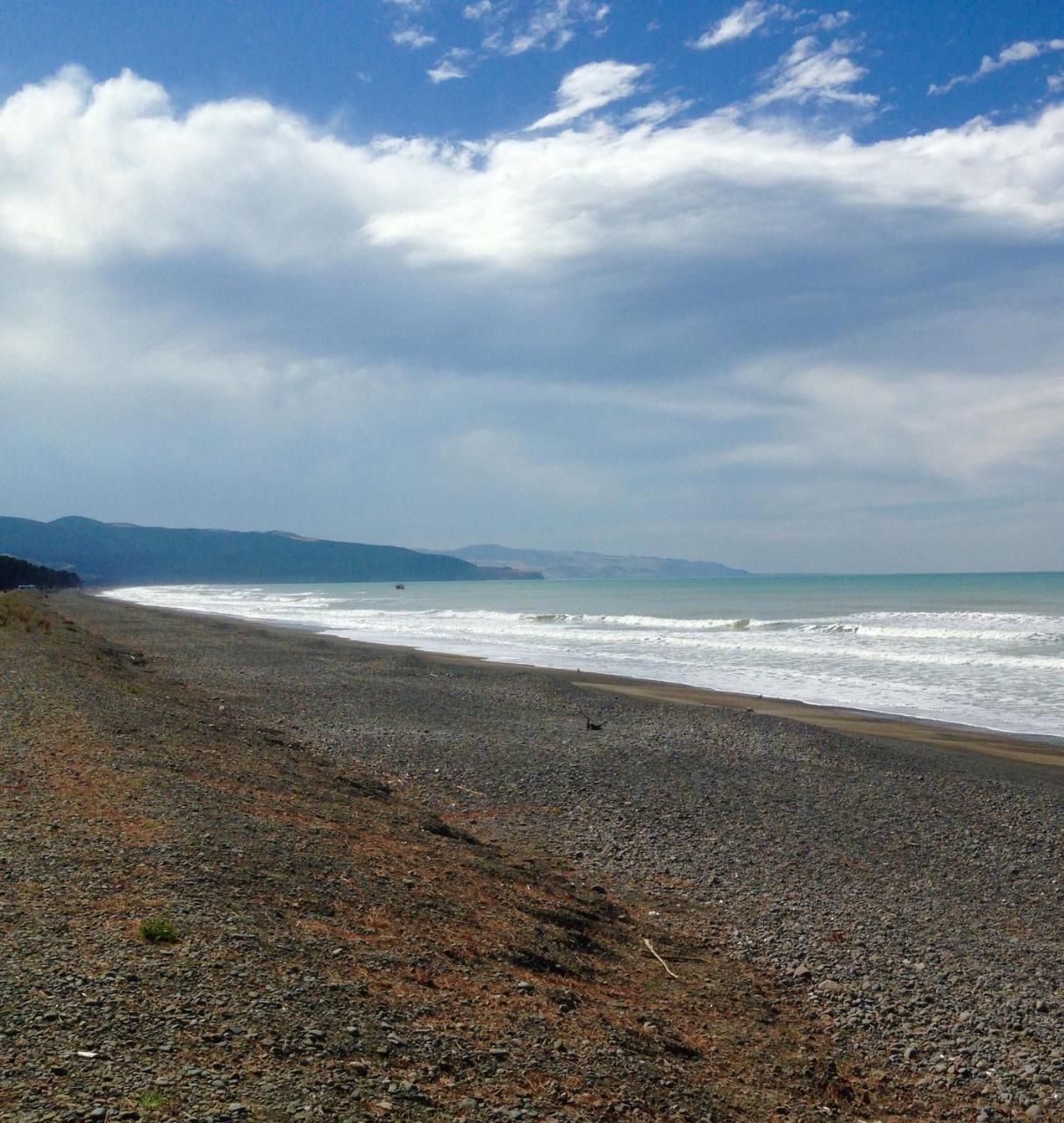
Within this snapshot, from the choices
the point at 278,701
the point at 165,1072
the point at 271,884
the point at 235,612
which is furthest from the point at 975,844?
the point at 235,612

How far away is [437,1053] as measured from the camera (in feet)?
12.7

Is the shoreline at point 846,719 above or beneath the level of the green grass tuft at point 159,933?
beneath

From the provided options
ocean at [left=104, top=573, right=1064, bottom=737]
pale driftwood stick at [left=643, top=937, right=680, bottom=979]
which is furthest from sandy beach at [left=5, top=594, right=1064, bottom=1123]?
ocean at [left=104, top=573, right=1064, bottom=737]

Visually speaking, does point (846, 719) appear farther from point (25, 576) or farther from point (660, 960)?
point (25, 576)

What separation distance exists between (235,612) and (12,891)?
50.6m

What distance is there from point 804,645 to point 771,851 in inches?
1024

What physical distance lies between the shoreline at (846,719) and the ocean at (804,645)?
54 cm

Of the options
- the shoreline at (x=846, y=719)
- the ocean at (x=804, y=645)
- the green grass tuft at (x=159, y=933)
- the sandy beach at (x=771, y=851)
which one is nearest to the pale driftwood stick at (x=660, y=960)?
the sandy beach at (x=771, y=851)

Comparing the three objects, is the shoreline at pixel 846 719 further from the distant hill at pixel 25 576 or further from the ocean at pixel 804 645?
the distant hill at pixel 25 576

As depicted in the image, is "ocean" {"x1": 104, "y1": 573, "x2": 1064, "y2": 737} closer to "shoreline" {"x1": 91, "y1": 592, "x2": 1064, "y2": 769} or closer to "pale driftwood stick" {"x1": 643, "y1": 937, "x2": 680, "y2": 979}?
"shoreline" {"x1": 91, "y1": 592, "x2": 1064, "y2": 769}

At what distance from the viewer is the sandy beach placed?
470 centimetres

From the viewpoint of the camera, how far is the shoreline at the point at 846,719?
13617 mm

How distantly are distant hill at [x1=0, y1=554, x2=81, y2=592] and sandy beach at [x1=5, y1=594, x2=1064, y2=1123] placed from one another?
61.8 m

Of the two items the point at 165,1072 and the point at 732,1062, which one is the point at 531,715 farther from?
the point at 165,1072
